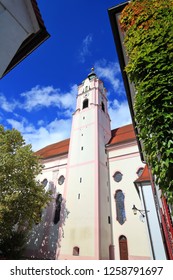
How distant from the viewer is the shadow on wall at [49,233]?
18750 millimetres

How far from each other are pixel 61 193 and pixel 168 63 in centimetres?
2160

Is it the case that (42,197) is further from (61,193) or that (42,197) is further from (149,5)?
(149,5)

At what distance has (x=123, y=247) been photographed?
1712 centimetres

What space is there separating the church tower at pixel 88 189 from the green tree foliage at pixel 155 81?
16.3 meters

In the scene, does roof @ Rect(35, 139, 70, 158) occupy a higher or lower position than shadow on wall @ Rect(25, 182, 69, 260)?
higher

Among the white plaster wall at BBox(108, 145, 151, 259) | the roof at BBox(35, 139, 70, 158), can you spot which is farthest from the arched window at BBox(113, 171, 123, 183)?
the roof at BBox(35, 139, 70, 158)

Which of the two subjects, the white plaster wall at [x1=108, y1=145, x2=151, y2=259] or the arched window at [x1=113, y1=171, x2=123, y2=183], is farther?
the arched window at [x1=113, y1=171, x2=123, y2=183]

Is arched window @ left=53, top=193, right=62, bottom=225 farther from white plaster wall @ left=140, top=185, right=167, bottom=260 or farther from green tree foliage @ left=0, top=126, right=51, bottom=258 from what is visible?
white plaster wall @ left=140, top=185, right=167, bottom=260

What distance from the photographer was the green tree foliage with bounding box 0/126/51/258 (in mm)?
14281

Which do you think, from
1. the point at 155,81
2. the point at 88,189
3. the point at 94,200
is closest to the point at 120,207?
the point at 94,200

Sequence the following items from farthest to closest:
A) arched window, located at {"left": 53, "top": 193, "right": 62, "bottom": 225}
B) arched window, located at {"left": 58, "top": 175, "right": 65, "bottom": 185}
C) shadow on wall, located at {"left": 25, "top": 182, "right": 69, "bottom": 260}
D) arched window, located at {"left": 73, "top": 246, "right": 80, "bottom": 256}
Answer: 1. arched window, located at {"left": 58, "top": 175, "right": 65, "bottom": 185}
2. arched window, located at {"left": 53, "top": 193, "right": 62, "bottom": 225}
3. shadow on wall, located at {"left": 25, "top": 182, "right": 69, "bottom": 260}
4. arched window, located at {"left": 73, "top": 246, "right": 80, "bottom": 256}

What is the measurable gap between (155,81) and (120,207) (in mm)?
18481

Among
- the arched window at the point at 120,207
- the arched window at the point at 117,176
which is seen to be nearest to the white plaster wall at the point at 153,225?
the arched window at the point at 120,207
